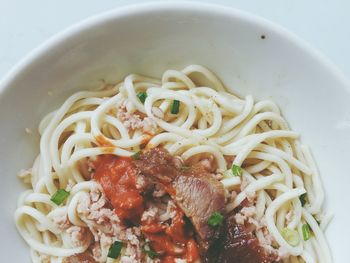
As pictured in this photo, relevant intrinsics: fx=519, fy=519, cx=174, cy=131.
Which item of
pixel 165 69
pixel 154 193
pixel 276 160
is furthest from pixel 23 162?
pixel 276 160

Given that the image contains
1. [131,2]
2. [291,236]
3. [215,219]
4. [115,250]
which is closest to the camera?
[215,219]

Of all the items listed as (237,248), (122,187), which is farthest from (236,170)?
(122,187)

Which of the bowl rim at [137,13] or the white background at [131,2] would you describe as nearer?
the bowl rim at [137,13]

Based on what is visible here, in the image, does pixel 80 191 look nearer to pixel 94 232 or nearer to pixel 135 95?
pixel 94 232

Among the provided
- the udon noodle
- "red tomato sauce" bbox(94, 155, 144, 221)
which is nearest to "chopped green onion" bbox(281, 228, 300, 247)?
the udon noodle

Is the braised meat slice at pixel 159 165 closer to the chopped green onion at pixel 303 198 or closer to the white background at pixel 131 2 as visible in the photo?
the chopped green onion at pixel 303 198

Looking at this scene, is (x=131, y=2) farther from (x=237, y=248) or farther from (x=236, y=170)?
(x=237, y=248)

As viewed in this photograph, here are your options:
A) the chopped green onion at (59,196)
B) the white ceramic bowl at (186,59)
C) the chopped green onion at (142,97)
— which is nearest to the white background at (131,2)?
the white ceramic bowl at (186,59)
